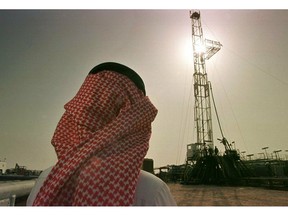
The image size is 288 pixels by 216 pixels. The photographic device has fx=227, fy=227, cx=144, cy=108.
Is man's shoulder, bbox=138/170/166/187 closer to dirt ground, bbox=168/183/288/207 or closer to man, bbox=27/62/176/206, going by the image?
man, bbox=27/62/176/206

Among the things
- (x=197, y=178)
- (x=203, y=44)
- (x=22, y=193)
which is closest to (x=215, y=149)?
(x=197, y=178)

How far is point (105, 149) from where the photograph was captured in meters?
0.99

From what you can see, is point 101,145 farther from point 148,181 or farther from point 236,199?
point 236,199

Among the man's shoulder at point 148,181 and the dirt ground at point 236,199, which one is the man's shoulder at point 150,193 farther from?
the dirt ground at point 236,199

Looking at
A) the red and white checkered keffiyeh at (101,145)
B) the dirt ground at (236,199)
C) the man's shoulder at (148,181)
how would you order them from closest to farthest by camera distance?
the red and white checkered keffiyeh at (101,145), the man's shoulder at (148,181), the dirt ground at (236,199)

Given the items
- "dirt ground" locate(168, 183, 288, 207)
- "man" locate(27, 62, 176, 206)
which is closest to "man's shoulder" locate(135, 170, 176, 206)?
"man" locate(27, 62, 176, 206)

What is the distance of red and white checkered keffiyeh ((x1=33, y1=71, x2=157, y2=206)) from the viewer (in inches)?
36.0

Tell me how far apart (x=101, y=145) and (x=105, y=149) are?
0.11 feet

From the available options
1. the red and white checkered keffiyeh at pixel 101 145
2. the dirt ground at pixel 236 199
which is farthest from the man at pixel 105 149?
the dirt ground at pixel 236 199

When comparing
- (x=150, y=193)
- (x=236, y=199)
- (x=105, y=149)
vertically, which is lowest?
(x=236, y=199)

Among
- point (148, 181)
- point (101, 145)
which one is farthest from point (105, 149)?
point (148, 181)

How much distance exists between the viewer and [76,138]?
1083 mm

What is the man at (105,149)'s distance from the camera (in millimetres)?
917
